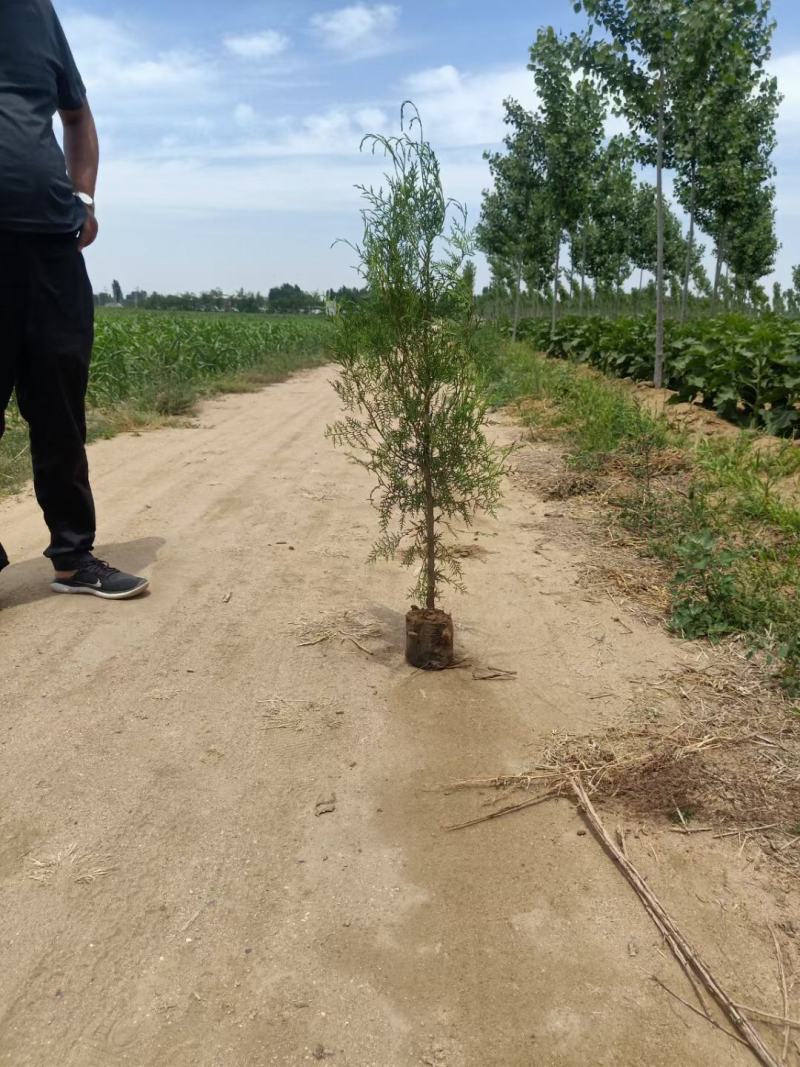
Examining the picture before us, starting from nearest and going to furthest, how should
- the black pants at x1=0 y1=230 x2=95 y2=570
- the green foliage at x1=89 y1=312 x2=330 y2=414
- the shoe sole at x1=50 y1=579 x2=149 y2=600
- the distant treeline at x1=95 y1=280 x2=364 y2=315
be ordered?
the black pants at x1=0 y1=230 x2=95 y2=570 → the shoe sole at x1=50 y1=579 x2=149 y2=600 → the green foliage at x1=89 y1=312 x2=330 y2=414 → the distant treeline at x1=95 y1=280 x2=364 y2=315

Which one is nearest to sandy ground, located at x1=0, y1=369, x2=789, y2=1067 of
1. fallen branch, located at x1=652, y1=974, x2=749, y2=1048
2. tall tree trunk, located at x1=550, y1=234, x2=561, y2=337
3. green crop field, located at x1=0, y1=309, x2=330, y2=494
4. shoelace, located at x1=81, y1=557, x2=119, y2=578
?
fallen branch, located at x1=652, y1=974, x2=749, y2=1048

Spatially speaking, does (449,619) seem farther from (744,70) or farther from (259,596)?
(744,70)

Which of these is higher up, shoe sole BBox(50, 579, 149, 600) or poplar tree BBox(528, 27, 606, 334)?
poplar tree BBox(528, 27, 606, 334)

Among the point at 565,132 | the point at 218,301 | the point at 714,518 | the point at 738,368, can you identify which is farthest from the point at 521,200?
the point at 218,301

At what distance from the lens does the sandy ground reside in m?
1.56

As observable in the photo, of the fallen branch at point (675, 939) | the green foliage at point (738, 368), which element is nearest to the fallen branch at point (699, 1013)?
the fallen branch at point (675, 939)

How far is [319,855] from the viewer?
2.04m

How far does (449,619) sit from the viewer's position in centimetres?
302

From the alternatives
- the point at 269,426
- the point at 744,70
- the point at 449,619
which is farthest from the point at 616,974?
the point at 744,70

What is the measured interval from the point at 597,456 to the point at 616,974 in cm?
467

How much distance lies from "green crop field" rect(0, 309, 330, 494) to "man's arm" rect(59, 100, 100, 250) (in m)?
1.14

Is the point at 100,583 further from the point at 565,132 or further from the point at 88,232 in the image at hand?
the point at 565,132

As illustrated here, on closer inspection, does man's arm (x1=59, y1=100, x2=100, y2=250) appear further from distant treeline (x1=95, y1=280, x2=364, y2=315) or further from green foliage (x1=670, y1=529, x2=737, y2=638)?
distant treeline (x1=95, y1=280, x2=364, y2=315)

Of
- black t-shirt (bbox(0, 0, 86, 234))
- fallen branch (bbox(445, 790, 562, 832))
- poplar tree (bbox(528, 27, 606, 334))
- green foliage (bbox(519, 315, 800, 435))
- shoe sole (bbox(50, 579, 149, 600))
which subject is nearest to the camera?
fallen branch (bbox(445, 790, 562, 832))
